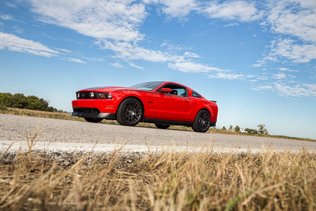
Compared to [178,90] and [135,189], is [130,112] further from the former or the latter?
[135,189]

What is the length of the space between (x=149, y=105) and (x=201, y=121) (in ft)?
7.29

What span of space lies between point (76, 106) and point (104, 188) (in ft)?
21.6

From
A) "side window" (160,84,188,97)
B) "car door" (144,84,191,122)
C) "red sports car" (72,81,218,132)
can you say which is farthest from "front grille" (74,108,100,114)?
"side window" (160,84,188,97)

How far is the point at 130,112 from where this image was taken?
8.10m

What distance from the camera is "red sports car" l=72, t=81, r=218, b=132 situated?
788 cm

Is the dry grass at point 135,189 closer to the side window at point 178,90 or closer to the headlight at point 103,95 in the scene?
the headlight at point 103,95

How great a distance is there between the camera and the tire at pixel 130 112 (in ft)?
25.9

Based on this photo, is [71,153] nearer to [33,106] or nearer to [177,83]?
[177,83]

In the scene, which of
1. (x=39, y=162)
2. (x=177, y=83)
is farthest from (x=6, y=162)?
(x=177, y=83)

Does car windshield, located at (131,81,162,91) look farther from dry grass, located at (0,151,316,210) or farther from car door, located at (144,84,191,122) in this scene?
dry grass, located at (0,151,316,210)

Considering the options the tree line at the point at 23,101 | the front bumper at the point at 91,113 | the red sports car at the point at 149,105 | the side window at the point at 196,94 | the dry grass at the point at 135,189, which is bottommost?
the dry grass at the point at 135,189

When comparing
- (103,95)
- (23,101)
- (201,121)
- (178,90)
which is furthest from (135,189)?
(23,101)

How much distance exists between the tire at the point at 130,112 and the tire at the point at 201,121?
221 centimetres

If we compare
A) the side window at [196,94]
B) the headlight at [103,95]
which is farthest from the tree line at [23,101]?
the headlight at [103,95]
